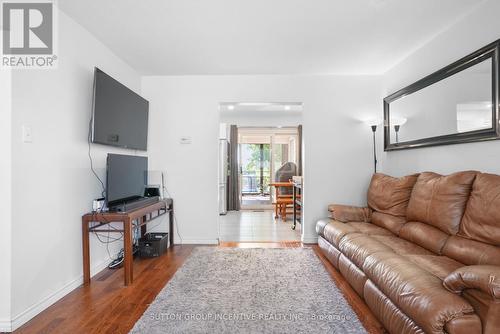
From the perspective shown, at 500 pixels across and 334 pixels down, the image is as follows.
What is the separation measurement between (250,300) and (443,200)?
1.83m

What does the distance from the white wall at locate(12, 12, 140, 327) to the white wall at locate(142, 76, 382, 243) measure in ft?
3.87

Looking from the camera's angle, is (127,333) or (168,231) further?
(168,231)

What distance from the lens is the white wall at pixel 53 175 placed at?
1.94m

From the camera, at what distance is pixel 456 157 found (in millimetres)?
2496

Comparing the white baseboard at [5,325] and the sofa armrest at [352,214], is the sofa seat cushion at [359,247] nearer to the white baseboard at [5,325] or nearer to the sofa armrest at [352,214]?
the sofa armrest at [352,214]

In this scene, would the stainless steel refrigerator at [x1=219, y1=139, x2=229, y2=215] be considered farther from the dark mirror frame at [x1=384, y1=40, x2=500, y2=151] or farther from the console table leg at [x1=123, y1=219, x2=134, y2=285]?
the dark mirror frame at [x1=384, y1=40, x2=500, y2=151]

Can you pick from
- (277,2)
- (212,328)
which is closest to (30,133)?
(212,328)

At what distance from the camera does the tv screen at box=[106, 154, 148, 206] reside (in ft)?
8.84

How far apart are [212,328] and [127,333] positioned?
58 cm

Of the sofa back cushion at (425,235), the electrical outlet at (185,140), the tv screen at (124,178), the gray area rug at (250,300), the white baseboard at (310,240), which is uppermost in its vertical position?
the electrical outlet at (185,140)

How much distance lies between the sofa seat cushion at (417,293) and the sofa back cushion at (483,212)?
0.52 metres

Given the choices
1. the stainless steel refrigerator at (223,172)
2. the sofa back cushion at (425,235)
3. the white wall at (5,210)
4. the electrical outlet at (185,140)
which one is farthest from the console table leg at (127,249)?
the stainless steel refrigerator at (223,172)

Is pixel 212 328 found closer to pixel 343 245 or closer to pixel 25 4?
pixel 343 245

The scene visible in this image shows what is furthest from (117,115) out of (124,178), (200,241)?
(200,241)
